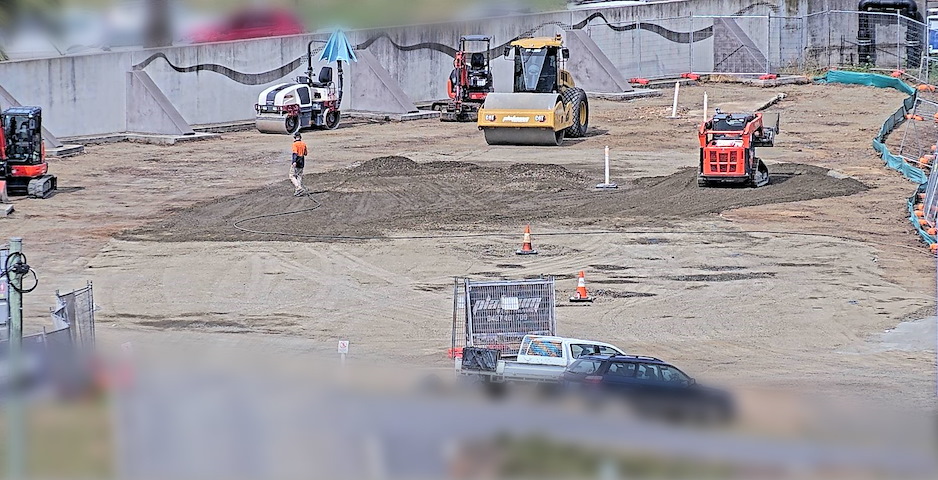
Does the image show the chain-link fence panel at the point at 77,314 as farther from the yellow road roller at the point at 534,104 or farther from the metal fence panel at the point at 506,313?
the yellow road roller at the point at 534,104

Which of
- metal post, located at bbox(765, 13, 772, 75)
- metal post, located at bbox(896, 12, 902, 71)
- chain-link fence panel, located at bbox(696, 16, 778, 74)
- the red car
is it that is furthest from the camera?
metal post, located at bbox(765, 13, 772, 75)

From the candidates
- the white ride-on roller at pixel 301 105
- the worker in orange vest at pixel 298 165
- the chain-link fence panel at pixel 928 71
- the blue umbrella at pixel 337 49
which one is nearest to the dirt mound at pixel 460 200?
the worker in orange vest at pixel 298 165

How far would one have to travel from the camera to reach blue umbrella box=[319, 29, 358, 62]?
44.8m

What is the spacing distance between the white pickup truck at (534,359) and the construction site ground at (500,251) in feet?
5.10

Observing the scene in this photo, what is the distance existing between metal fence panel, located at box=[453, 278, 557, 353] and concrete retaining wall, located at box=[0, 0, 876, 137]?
2522 cm

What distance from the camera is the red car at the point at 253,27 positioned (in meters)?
51.3

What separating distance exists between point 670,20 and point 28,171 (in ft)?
110

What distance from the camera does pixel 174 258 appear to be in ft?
78.9

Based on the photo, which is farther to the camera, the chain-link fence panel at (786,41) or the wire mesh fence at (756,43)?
the chain-link fence panel at (786,41)

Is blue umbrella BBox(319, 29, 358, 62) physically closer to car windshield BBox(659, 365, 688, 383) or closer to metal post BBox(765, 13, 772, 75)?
metal post BBox(765, 13, 772, 75)

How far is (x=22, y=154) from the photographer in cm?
3006

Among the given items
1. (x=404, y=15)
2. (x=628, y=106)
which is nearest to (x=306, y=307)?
(x=628, y=106)

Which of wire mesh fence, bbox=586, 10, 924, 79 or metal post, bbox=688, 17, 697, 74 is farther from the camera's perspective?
metal post, bbox=688, 17, 697, 74

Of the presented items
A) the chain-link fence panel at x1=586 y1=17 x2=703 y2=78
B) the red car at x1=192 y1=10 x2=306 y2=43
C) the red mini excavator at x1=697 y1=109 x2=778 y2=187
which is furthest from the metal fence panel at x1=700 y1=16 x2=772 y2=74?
the red mini excavator at x1=697 y1=109 x2=778 y2=187
